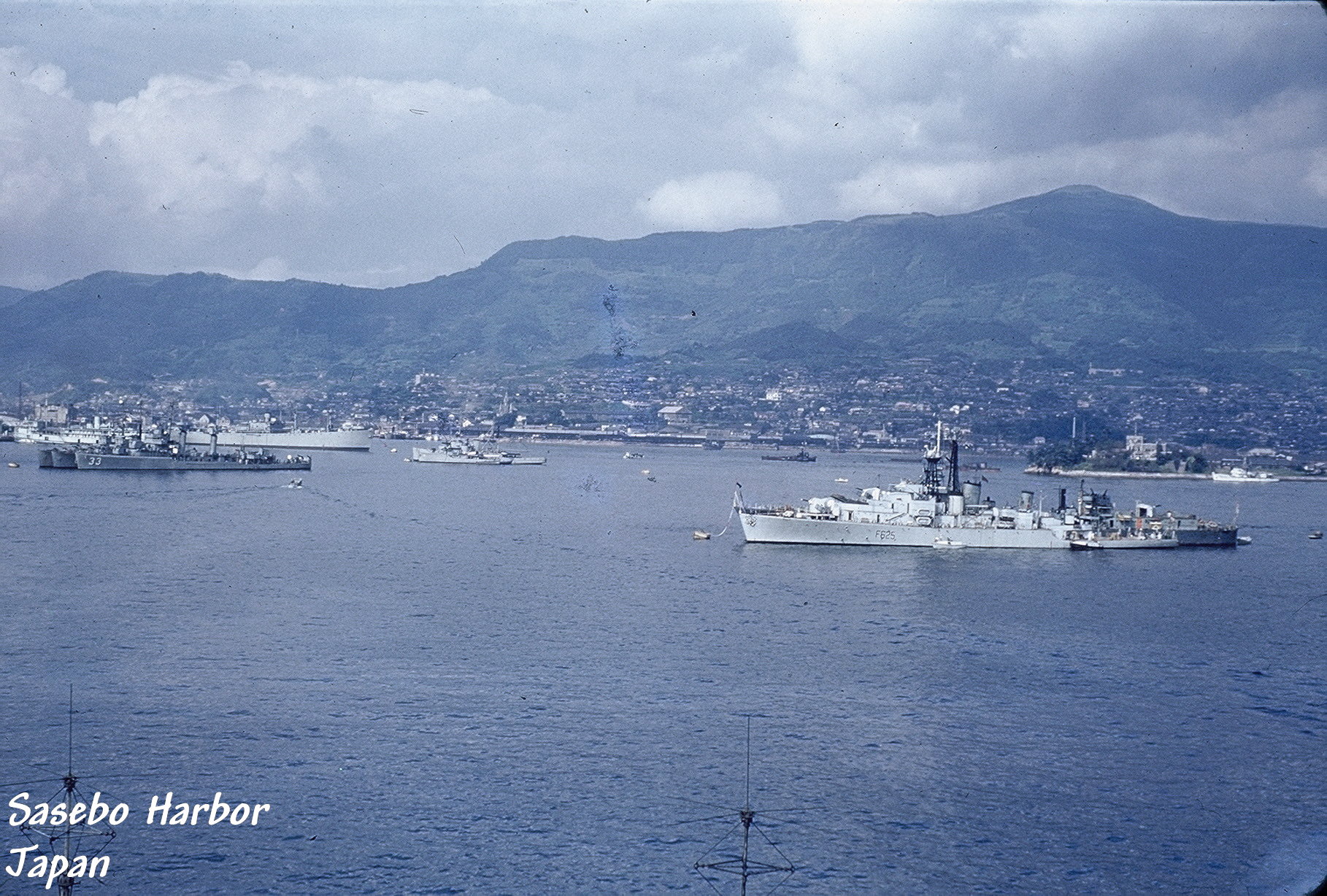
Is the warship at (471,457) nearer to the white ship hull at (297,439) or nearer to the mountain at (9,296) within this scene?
the white ship hull at (297,439)

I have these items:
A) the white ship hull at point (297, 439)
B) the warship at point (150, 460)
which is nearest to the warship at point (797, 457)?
the white ship hull at point (297, 439)

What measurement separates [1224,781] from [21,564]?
771 inches

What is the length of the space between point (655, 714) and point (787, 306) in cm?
13736

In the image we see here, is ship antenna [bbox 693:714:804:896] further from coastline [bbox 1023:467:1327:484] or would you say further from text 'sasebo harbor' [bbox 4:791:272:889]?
coastline [bbox 1023:467:1327:484]

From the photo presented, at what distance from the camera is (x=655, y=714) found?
1366cm

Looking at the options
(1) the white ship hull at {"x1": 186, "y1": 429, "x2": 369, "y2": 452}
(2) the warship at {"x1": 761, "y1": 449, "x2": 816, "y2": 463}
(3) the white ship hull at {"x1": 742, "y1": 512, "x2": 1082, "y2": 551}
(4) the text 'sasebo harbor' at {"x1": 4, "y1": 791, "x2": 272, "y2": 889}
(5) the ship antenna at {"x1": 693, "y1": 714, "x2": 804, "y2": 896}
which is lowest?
(5) the ship antenna at {"x1": 693, "y1": 714, "x2": 804, "y2": 896}

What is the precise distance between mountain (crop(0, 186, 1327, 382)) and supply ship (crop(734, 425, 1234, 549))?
8713cm

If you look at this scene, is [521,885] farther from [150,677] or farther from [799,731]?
[150,677]

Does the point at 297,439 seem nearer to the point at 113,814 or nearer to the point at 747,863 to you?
the point at 113,814

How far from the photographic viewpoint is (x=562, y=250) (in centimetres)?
16488

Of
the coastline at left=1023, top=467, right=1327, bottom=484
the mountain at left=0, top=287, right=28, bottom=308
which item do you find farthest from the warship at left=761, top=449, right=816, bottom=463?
the mountain at left=0, top=287, right=28, bottom=308

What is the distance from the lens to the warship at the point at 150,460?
53.7 m

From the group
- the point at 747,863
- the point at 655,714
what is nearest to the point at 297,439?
the point at 655,714

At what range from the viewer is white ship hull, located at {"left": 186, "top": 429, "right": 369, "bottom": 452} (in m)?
77.2
